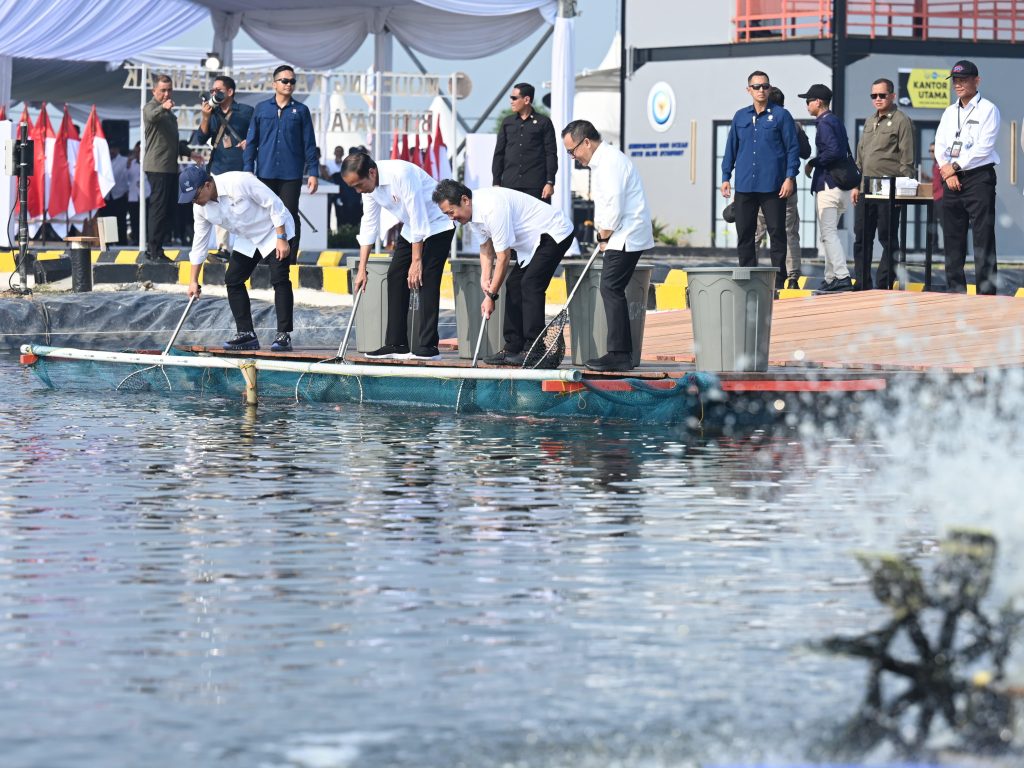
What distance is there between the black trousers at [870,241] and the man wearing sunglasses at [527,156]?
9.50 feet

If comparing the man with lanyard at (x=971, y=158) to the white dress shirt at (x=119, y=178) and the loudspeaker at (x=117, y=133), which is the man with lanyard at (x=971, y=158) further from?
the loudspeaker at (x=117, y=133)

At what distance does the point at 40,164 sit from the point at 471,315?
1475 cm

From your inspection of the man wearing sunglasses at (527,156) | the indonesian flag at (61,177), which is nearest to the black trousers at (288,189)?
the man wearing sunglasses at (527,156)

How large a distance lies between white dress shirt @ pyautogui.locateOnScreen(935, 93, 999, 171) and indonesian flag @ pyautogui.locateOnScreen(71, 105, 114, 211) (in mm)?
14261

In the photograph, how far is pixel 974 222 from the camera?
1727 cm

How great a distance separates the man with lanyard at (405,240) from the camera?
14820mm

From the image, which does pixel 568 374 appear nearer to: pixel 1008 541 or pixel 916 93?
pixel 1008 541

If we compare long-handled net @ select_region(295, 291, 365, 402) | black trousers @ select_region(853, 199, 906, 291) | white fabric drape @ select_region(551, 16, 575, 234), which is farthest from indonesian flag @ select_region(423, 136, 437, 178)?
long-handled net @ select_region(295, 291, 365, 402)

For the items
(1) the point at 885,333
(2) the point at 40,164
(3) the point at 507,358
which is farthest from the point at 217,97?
(2) the point at 40,164

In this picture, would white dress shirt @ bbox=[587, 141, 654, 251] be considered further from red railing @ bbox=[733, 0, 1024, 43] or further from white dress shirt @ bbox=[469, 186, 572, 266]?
red railing @ bbox=[733, 0, 1024, 43]

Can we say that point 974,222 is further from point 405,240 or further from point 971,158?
point 405,240

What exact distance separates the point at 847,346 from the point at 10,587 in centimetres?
862

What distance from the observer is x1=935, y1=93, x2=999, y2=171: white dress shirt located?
17.0 metres

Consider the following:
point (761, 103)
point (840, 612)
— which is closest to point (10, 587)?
point (840, 612)
